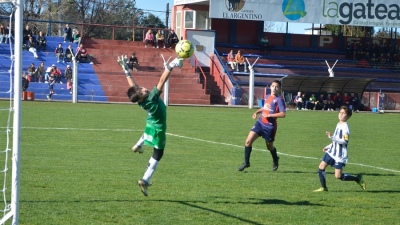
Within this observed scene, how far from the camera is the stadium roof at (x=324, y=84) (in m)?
44.8

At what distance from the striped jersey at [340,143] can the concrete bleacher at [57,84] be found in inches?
1240

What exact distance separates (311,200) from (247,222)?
2.12 m

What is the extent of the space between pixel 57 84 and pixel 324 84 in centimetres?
1601

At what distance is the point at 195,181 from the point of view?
12516 mm

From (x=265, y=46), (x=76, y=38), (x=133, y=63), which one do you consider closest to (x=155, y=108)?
(x=133, y=63)

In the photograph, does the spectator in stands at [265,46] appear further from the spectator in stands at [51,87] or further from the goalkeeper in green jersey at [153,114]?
the goalkeeper in green jersey at [153,114]

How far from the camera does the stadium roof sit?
4484 centimetres

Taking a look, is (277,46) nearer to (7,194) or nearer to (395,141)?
(395,141)

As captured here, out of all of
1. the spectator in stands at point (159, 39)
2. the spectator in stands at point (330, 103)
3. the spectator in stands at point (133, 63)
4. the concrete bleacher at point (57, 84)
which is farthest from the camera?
the spectator in stands at point (159, 39)

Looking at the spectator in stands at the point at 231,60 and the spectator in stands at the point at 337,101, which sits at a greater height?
the spectator in stands at the point at 231,60

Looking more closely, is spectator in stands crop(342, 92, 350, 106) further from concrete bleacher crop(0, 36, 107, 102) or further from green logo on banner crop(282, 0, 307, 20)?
concrete bleacher crop(0, 36, 107, 102)

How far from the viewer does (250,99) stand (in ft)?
141

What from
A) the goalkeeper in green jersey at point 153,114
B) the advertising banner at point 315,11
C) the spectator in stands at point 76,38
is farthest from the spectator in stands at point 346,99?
the goalkeeper in green jersey at point 153,114

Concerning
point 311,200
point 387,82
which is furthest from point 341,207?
point 387,82
